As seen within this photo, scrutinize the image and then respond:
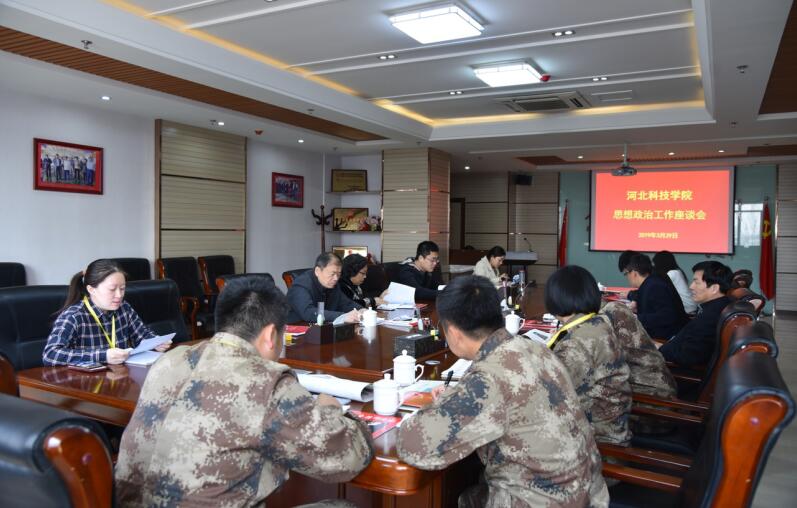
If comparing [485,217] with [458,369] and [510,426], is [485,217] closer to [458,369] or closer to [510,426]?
[458,369]

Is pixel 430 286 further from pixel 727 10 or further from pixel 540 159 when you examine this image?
pixel 540 159

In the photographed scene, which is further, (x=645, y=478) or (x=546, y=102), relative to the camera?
(x=546, y=102)

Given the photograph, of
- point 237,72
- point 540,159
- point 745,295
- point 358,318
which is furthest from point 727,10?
point 540,159

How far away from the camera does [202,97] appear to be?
19.1 ft

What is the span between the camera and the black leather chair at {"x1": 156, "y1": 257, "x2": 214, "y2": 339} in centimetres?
634

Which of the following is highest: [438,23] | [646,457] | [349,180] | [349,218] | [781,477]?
[438,23]

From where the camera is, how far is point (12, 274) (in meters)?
5.48

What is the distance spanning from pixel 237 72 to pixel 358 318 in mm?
2631

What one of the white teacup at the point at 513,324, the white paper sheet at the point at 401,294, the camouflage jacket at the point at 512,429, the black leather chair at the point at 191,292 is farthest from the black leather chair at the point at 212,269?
the camouflage jacket at the point at 512,429

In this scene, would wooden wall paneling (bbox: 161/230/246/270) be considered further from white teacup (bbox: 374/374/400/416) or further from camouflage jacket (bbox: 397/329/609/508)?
camouflage jacket (bbox: 397/329/609/508)

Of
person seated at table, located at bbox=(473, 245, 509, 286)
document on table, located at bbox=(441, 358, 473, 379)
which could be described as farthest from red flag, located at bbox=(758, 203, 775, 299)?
document on table, located at bbox=(441, 358, 473, 379)

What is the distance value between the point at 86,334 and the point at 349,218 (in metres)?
7.03

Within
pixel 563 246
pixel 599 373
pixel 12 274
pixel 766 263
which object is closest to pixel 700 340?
pixel 599 373

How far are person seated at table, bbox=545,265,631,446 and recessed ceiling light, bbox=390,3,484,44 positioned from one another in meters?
2.44
